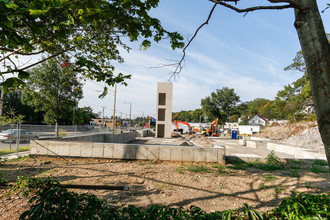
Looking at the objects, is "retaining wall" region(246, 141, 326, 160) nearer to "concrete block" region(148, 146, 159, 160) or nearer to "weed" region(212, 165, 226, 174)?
"weed" region(212, 165, 226, 174)

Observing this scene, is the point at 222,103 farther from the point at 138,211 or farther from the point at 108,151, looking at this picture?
the point at 138,211

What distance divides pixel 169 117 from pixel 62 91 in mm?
14815

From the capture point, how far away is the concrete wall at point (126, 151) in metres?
9.33

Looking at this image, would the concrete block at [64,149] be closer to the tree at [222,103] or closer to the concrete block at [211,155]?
the concrete block at [211,155]

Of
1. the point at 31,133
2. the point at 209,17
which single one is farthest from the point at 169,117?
the point at 209,17

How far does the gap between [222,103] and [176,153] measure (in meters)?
37.8

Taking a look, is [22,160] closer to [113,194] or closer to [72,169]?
[72,169]

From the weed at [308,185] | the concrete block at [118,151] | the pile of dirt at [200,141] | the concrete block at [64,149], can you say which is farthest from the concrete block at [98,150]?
the pile of dirt at [200,141]

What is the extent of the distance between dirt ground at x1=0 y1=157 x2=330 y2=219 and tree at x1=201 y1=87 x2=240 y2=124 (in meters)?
36.1

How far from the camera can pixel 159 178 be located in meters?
6.66

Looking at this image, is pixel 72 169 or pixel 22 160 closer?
pixel 72 169

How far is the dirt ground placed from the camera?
4.64 m

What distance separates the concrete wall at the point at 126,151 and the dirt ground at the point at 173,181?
0.32 metres

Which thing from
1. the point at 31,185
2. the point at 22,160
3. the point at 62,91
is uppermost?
the point at 62,91
